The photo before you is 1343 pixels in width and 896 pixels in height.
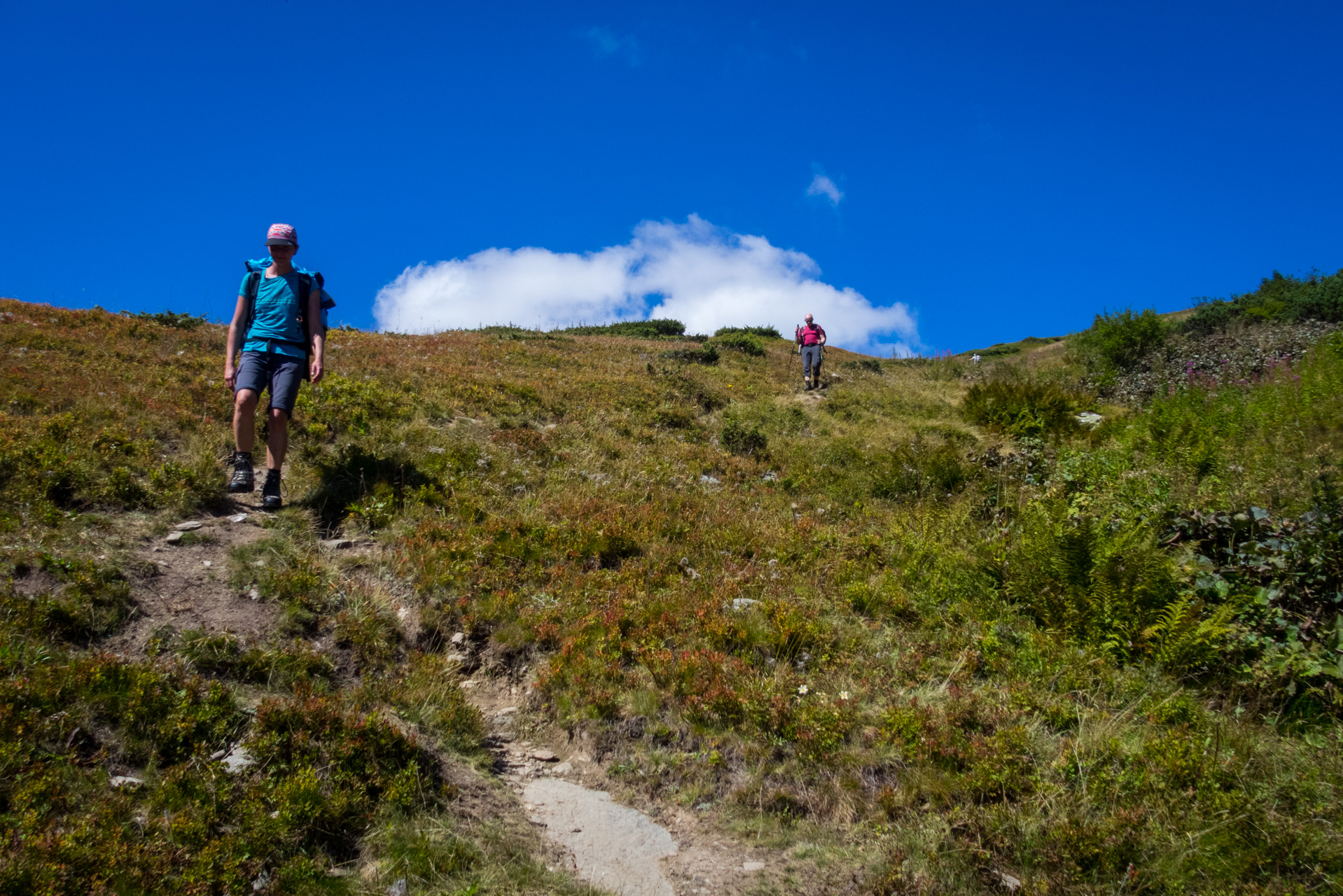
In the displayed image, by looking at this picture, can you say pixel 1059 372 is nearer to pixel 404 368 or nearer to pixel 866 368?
pixel 866 368

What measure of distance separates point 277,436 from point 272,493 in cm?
58

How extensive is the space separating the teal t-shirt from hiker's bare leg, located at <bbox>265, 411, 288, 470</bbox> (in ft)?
2.05

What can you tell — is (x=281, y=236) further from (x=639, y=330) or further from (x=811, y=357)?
(x=639, y=330)

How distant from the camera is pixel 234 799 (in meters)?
3.44

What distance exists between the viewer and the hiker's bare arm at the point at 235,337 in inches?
273

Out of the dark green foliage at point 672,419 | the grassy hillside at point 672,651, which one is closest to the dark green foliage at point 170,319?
the grassy hillside at point 672,651

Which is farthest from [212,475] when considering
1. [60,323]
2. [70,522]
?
[60,323]

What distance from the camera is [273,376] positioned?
708 cm

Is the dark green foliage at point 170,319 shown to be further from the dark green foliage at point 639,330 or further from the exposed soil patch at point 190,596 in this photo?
the dark green foliage at point 639,330

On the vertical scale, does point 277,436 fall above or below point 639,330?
below

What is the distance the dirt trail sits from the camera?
145 inches

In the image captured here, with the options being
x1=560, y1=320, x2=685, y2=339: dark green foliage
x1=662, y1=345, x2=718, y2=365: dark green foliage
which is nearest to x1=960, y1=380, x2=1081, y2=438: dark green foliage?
x1=662, y1=345, x2=718, y2=365: dark green foliage

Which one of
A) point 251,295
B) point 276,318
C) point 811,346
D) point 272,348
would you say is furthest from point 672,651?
point 811,346

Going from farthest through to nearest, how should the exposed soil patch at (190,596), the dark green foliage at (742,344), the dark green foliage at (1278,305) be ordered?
the dark green foliage at (742,344), the dark green foliage at (1278,305), the exposed soil patch at (190,596)
